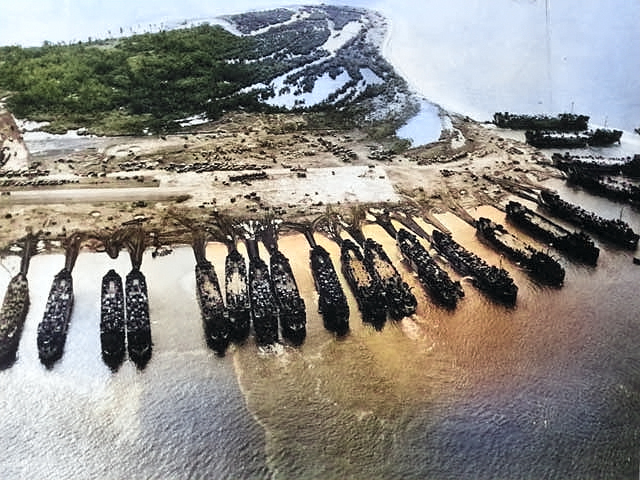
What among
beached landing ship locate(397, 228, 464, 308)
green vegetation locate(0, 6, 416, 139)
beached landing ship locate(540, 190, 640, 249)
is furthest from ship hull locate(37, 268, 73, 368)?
beached landing ship locate(540, 190, 640, 249)

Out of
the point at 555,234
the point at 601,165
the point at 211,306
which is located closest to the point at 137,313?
the point at 211,306

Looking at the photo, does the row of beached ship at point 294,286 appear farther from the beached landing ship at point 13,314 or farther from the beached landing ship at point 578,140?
the beached landing ship at point 578,140

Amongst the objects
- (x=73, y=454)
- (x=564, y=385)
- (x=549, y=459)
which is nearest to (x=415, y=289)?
(x=564, y=385)

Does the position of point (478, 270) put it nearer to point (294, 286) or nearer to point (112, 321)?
point (294, 286)

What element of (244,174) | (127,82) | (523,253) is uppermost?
(127,82)

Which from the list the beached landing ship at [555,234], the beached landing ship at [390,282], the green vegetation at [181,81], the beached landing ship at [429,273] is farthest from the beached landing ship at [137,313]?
the beached landing ship at [555,234]

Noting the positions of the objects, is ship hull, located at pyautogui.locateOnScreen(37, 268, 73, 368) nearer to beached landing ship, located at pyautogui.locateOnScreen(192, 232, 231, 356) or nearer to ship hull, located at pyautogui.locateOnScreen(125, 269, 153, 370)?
ship hull, located at pyautogui.locateOnScreen(125, 269, 153, 370)
